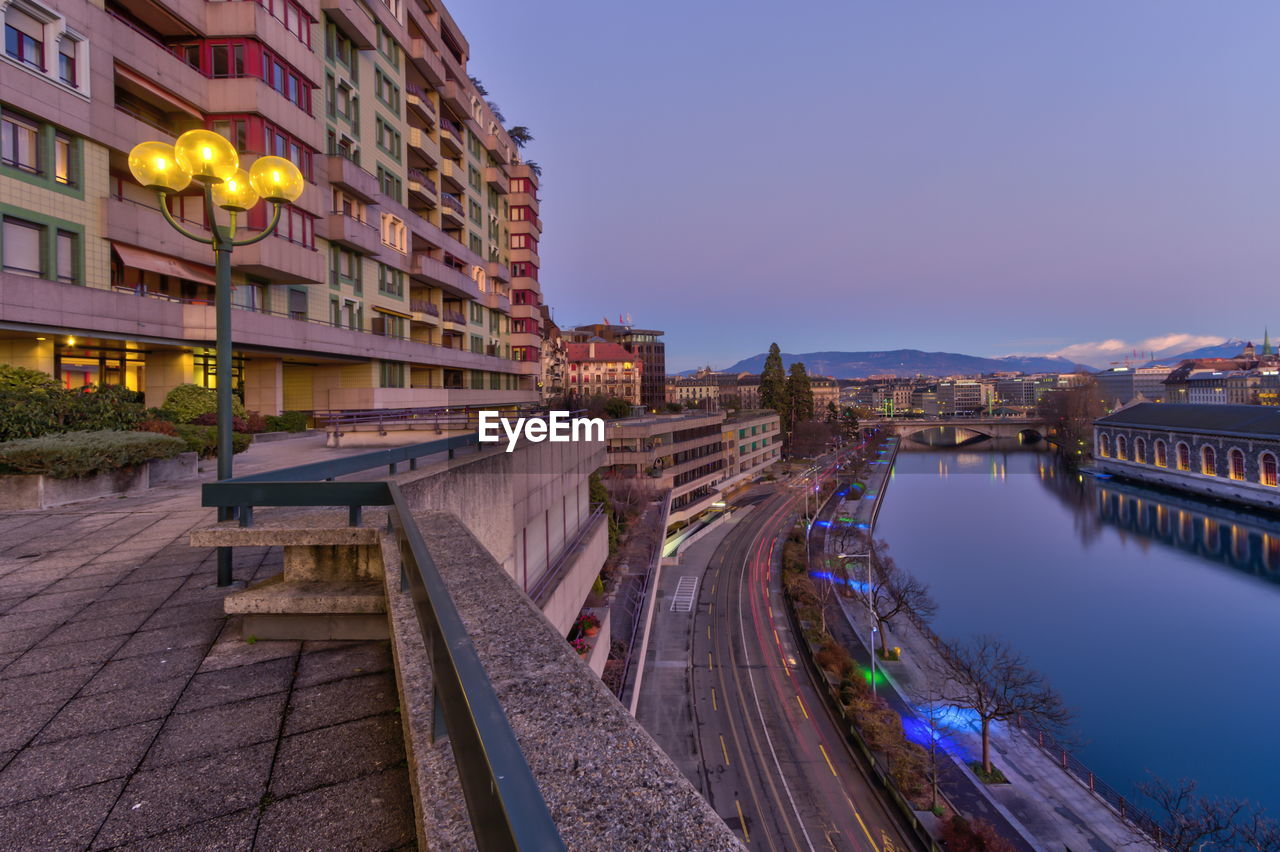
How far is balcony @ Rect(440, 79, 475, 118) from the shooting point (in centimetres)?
4597

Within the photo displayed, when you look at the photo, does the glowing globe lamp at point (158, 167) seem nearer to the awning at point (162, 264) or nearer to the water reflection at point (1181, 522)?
the awning at point (162, 264)

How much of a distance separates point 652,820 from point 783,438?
121148 millimetres

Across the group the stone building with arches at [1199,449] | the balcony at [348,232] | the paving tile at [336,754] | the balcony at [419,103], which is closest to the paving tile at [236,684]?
the paving tile at [336,754]

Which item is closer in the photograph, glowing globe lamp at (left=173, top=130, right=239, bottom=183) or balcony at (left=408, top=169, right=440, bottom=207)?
glowing globe lamp at (left=173, top=130, right=239, bottom=183)

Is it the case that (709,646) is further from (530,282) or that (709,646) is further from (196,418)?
(530,282)

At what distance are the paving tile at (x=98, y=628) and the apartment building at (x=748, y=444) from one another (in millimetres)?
75919

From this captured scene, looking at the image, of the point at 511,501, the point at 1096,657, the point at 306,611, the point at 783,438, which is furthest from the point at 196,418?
the point at 783,438

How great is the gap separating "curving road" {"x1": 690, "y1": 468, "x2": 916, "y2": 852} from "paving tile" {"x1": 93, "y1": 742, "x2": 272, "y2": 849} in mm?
23507

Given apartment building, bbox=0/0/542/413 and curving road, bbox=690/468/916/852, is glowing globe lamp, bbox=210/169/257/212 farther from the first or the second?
curving road, bbox=690/468/916/852

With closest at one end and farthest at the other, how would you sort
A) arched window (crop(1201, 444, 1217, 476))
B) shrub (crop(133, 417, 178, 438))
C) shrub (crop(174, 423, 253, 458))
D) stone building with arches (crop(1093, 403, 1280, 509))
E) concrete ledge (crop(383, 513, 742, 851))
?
concrete ledge (crop(383, 513, 742, 851))
shrub (crop(133, 417, 178, 438))
shrub (crop(174, 423, 253, 458))
stone building with arches (crop(1093, 403, 1280, 509))
arched window (crop(1201, 444, 1217, 476))

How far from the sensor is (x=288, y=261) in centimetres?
2789

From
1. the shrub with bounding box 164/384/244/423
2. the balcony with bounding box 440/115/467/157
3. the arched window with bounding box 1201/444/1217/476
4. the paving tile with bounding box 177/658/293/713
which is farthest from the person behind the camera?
the arched window with bounding box 1201/444/1217/476

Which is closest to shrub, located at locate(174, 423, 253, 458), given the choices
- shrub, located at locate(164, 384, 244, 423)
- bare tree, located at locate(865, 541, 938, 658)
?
shrub, located at locate(164, 384, 244, 423)

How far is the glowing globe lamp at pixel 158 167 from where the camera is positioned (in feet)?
23.9
